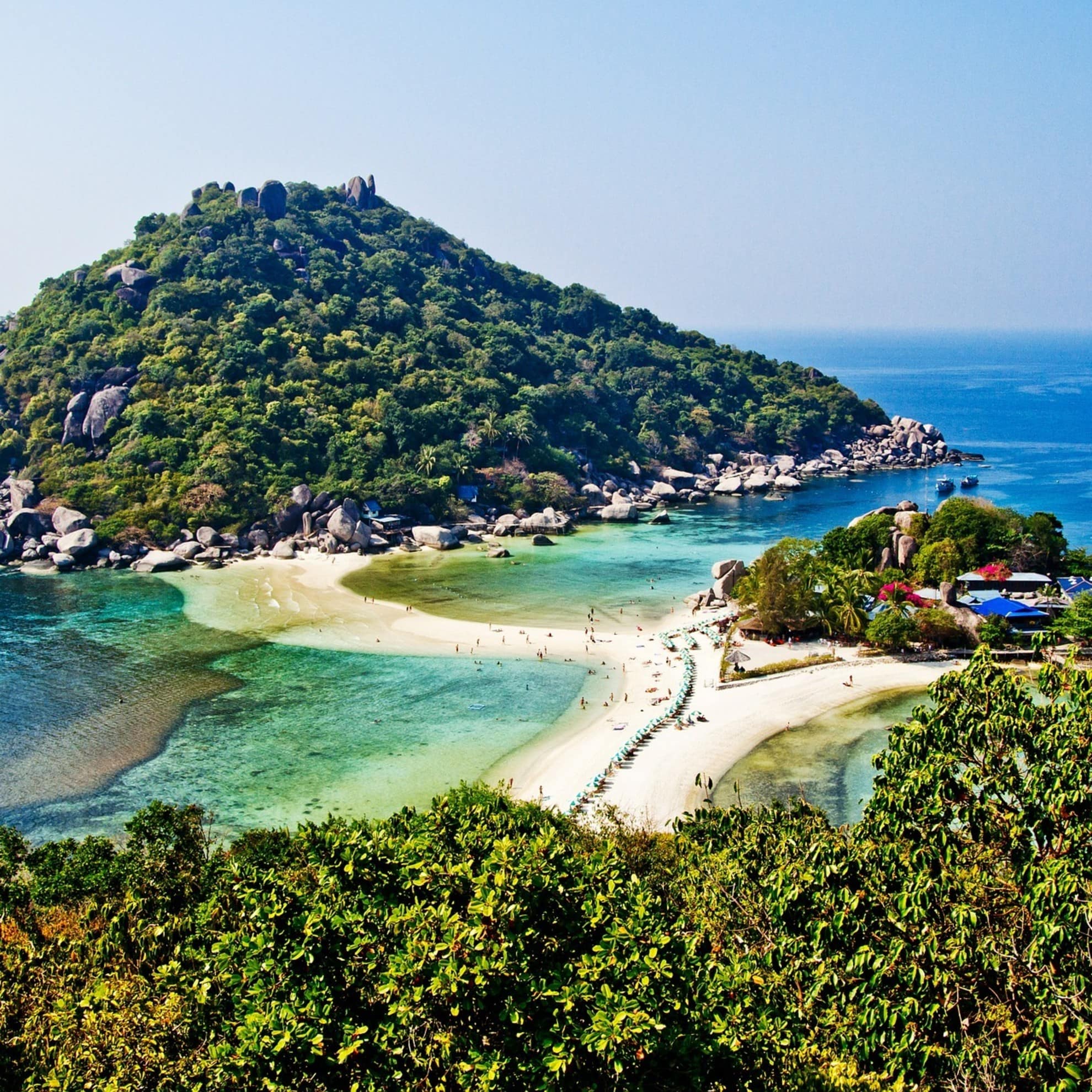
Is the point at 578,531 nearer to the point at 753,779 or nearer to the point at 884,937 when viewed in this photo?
the point at 753,779

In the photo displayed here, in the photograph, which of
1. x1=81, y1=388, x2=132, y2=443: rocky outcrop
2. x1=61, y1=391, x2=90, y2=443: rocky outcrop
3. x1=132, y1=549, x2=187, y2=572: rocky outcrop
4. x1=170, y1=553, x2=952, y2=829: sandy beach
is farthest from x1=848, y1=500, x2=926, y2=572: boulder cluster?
x1=61, y1=391, x2=90, y2=443: rocky outcrop

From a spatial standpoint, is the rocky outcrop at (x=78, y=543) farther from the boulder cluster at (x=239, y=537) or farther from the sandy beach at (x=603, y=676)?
the sandy beach at (x=603, y=676)

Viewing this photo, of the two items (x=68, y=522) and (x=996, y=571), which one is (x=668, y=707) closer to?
(x=996, y=571)

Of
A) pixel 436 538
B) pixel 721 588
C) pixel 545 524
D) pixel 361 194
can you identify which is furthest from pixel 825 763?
pixel 361 194

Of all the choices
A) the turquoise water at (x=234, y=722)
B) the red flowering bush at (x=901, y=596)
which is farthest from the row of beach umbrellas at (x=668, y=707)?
the red flowering bush at (x=901, y=596)

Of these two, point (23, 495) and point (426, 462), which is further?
point (426, 462)

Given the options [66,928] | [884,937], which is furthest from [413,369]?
[884,937]
